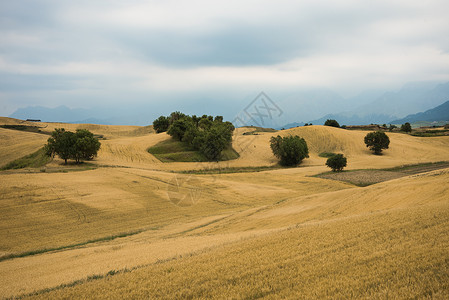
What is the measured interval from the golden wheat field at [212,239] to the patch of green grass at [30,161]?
1428 cm

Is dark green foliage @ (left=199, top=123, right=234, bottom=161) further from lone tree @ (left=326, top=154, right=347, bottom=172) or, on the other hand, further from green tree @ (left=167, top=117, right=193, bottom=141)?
lone tree @ (left=326, top=154, right=347, bottom=172)

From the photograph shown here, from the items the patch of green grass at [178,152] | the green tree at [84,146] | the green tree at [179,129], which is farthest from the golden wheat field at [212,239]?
the green tree at [179,129]

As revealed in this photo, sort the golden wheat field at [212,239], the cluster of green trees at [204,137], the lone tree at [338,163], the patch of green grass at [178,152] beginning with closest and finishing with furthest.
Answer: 1. the golden wheat field at [212,239]
2. the lone tree at [338,163]
3. the patch of green grass at [178,152]
4. the cluster of green trees at [204,137]

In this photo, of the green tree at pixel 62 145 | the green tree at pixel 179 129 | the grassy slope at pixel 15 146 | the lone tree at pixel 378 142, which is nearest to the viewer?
the green tree at pixel 62 145

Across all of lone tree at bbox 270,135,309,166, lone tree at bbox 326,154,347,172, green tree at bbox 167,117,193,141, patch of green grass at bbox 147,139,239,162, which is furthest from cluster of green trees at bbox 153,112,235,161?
lone tree at bbox 326,154,347,172

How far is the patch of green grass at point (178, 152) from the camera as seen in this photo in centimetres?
7075

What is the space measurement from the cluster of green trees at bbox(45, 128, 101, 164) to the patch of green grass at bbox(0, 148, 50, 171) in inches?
72.3

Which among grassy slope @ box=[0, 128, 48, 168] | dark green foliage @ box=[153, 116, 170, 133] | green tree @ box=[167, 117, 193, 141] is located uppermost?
dark green foliage @ box=[153, 116, 170, 133]

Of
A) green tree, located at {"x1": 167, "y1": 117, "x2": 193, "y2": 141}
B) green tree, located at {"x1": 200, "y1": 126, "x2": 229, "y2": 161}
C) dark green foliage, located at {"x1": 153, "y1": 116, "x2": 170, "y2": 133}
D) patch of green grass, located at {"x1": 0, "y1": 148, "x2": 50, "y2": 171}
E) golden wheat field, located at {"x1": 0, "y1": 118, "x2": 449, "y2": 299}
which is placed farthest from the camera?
dark green foliage, located at {"x1": 153, "y1": 116, "x2": 170, "y2": 133}

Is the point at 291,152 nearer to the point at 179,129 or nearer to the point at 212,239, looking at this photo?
the point at 179,129

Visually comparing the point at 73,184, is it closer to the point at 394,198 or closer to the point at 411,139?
the point at 394,198

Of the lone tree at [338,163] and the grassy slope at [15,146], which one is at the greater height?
the grassy slope at [15,146]

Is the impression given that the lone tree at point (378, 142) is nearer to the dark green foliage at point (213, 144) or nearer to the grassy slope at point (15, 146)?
the dark green foliage at point (213, 144)

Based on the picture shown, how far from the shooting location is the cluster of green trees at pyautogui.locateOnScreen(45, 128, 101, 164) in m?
50.5
